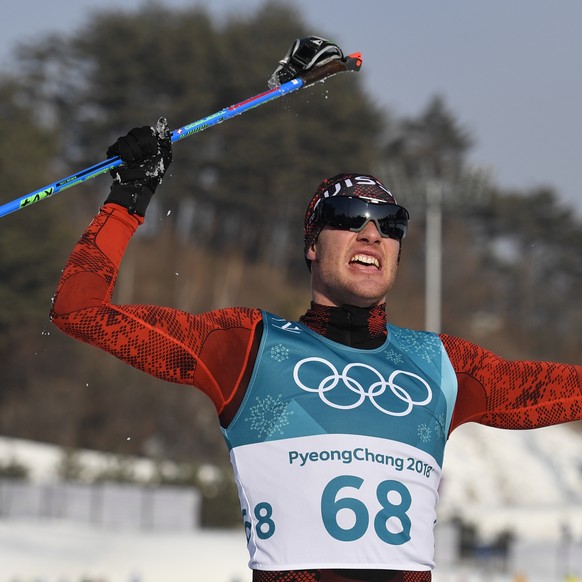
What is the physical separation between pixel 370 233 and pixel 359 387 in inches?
19.5

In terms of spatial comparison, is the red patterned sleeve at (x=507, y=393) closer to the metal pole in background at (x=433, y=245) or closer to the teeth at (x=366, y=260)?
the teeth at (x=366, y=260)

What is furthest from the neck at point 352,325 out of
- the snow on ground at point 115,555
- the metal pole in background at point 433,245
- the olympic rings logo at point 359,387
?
the metal pole in background at point 433,245

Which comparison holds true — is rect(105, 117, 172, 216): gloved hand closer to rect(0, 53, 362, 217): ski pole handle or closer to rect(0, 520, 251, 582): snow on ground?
rect(0, 53, 362, 217): ski pole handle

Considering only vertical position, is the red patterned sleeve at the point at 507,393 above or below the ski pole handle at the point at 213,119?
below

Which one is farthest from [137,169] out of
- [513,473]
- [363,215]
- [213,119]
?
[513,473]

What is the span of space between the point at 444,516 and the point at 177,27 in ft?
130

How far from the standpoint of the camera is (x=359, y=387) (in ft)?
12.1

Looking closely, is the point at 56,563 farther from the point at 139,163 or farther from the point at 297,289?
the point at 297,289

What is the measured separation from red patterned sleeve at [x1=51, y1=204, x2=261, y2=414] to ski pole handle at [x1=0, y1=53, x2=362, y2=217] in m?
0.21

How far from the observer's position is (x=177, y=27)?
68.6 m

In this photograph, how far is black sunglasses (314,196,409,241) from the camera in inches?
155

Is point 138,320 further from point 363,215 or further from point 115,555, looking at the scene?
point 115,555

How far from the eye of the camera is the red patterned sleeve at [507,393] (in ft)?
13.0

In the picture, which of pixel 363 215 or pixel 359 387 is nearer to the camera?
pixel 359 387
